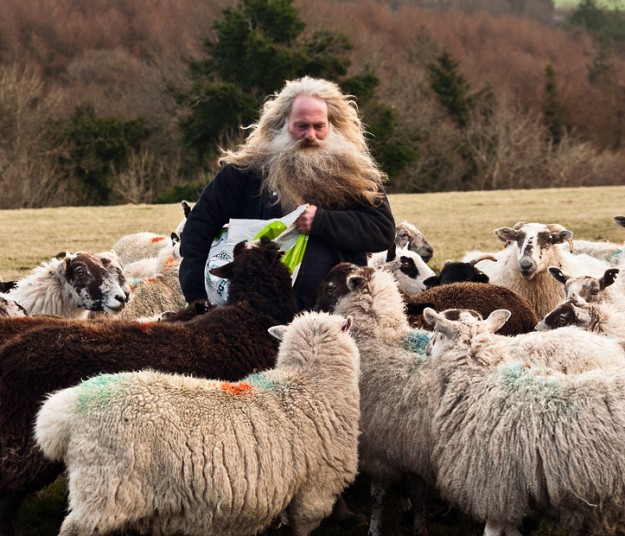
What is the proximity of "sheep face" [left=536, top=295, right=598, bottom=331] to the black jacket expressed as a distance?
133 centimetres

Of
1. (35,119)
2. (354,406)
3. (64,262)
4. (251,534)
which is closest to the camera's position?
(251,534)

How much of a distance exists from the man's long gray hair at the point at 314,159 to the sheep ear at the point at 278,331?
1.10 m

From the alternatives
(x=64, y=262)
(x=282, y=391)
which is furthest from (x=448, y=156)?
(x=282, y=391)

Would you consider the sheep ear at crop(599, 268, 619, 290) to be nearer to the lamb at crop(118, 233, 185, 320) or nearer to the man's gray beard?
the man's gray beard

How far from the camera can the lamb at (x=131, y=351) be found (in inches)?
181

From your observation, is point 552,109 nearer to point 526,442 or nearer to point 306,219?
point 306,219

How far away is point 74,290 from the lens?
754cm

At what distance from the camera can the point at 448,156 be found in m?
40.6

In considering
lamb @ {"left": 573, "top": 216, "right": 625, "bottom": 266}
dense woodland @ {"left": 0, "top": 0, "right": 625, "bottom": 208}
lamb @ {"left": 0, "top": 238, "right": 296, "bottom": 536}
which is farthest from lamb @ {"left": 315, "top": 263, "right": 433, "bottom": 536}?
dense woodland @ {"left": 0, "top": 0, "right": 625, "bottom": 208}

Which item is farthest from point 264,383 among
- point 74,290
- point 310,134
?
point 74,290

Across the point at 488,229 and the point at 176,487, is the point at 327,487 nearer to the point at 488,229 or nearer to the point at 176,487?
the point at 176,487

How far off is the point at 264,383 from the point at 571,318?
273 cm

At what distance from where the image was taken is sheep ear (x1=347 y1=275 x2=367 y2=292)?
18.3 feet

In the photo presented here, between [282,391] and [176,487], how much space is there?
811mm
